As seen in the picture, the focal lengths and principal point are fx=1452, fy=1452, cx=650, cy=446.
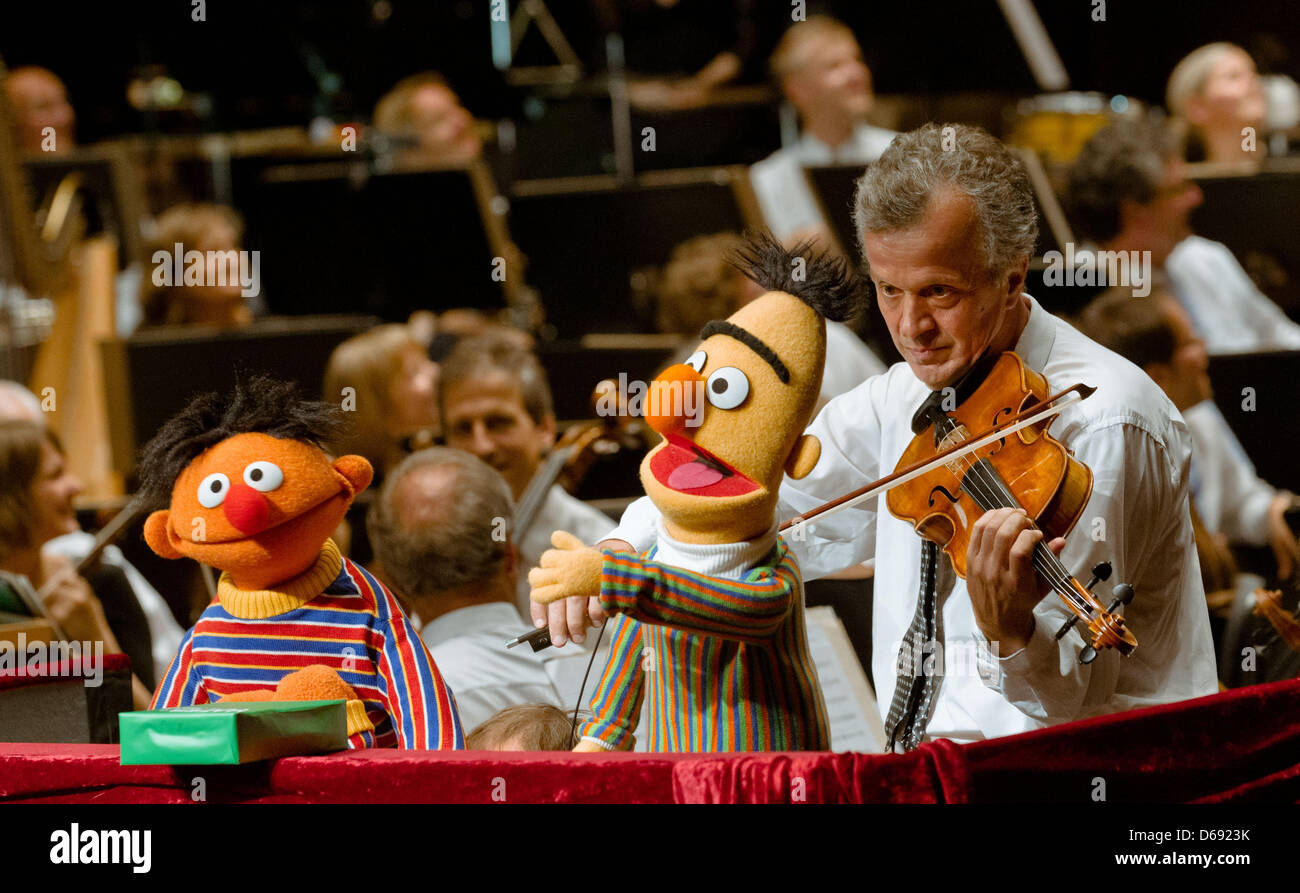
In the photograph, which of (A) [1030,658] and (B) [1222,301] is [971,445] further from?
(B) [1222,301]

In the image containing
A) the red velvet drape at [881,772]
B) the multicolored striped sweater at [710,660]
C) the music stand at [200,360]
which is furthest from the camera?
the music stand at [200,360]

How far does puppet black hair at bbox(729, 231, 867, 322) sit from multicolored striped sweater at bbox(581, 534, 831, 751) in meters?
0.26

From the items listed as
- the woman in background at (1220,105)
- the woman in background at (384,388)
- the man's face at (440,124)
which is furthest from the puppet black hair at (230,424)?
the woman in background at (1220,105)

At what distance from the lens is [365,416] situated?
3359mm

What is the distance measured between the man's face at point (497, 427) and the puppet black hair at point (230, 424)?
1.05 m

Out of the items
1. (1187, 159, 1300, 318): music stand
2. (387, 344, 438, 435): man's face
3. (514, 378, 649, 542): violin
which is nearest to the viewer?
(514, 378, 649, 542): violin

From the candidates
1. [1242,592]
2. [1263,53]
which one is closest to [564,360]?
[1242,592]

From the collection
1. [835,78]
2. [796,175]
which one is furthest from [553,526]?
[835,78]

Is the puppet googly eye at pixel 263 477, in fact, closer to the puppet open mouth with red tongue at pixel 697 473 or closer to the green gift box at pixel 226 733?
the green gift box at pixel 226 733

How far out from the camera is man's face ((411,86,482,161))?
4.88 m

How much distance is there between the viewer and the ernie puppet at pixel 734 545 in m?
1.45

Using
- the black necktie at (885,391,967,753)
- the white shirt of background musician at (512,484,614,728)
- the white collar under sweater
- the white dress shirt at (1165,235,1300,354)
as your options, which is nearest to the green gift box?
the white collar under sweater

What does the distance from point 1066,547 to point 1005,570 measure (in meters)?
0.19

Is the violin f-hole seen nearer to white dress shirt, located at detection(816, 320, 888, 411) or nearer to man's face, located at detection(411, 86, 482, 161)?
white dress shirt, located at detection(816, 320, 888, 411)
